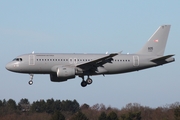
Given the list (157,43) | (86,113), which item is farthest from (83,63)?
(86,113)

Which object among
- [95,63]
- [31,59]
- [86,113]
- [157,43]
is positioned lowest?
[86,113]

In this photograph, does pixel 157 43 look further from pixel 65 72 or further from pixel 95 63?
pixel 65 72

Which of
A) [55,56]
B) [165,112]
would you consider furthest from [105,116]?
[55,56]

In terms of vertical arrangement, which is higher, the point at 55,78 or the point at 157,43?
the point at 157,43

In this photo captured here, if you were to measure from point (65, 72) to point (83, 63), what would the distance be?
2515 mm

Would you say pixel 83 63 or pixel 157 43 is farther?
pixel 157 43

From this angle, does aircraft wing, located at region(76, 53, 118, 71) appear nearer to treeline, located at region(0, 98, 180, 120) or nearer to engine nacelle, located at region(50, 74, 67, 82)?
engine nacelle, located at region(50, 74, 67, 82)

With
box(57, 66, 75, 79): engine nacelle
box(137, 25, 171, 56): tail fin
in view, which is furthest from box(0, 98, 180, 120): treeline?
box(57, 66, 75, 79): engine nacelle


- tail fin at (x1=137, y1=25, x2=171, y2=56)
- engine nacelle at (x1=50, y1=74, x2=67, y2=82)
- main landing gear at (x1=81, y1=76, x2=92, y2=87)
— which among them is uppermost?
tail fin at (x1=137, y1=25, x2=171, y2=56)

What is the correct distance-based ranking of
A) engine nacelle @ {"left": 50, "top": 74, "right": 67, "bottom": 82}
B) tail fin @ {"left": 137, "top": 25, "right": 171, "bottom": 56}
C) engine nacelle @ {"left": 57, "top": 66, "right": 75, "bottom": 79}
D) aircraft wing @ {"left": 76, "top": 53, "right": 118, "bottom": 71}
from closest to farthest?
aircraft wing @ {"left": 76, "top": 53, "right": 118, "bottom": 71} < engine nacelle @ {"left": 57, "top": 66, "right": 75, "bottom": 79} < engine nacelle @ {"left": 50, "top": 74, "right": 67, "bottom": 82} < tail fin @ {"left": 137, "top": 25, "right": 171, "bottom": 56}

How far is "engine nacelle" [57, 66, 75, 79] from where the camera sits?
65.5 metres

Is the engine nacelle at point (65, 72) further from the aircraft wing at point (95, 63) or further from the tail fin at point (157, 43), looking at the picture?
the tail fin at point (157, 43)

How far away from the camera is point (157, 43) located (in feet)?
240

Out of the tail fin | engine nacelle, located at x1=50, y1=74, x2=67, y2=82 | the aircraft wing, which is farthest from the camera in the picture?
the tail fin
